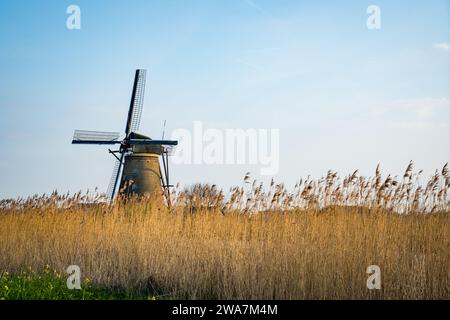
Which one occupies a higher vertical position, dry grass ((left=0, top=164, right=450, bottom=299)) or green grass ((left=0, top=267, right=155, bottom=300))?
dry grass ((left=0, top=164, right=450, bottom=299))

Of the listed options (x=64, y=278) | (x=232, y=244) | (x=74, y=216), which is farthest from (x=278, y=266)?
(x=74, y=216)

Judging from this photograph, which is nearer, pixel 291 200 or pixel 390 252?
pixel 390 252

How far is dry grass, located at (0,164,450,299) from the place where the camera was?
4.90m

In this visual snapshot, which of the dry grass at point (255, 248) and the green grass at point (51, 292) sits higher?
the dry grass at point (255, 248)

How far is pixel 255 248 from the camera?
5691 millimetres

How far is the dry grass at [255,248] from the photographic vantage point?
490cm
